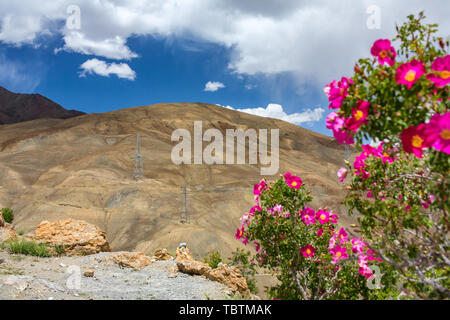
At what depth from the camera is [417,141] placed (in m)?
1.92

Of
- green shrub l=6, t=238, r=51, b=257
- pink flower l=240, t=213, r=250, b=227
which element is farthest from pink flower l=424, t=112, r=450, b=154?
green shrub l=6, t=238, r=51, b=257

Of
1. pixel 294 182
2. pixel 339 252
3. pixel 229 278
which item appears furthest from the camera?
pixel 229 278

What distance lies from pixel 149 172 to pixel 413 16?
4894 centimetres

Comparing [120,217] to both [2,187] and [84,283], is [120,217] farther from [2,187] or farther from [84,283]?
[84,283]

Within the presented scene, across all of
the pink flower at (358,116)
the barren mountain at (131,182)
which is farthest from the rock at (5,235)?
→ the barren mountain at (131,182)

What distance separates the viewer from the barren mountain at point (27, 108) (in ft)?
411

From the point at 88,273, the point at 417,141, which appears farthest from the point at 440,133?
the point at 88,273

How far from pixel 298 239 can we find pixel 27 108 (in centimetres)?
Result: 15065

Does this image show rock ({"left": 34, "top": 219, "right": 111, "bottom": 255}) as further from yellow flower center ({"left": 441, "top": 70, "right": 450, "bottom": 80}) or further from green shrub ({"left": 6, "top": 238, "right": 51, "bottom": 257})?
yellow flower center ({"left": 441, "top": 70, "right": 450, "bottom": 80})

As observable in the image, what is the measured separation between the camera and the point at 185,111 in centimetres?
9462

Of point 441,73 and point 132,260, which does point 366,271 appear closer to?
point 441,73

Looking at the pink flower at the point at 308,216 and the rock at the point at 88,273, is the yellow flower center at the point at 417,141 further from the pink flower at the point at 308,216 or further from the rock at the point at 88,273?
the rock at the point at 88,273

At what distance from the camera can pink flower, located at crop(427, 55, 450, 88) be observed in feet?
6.44
